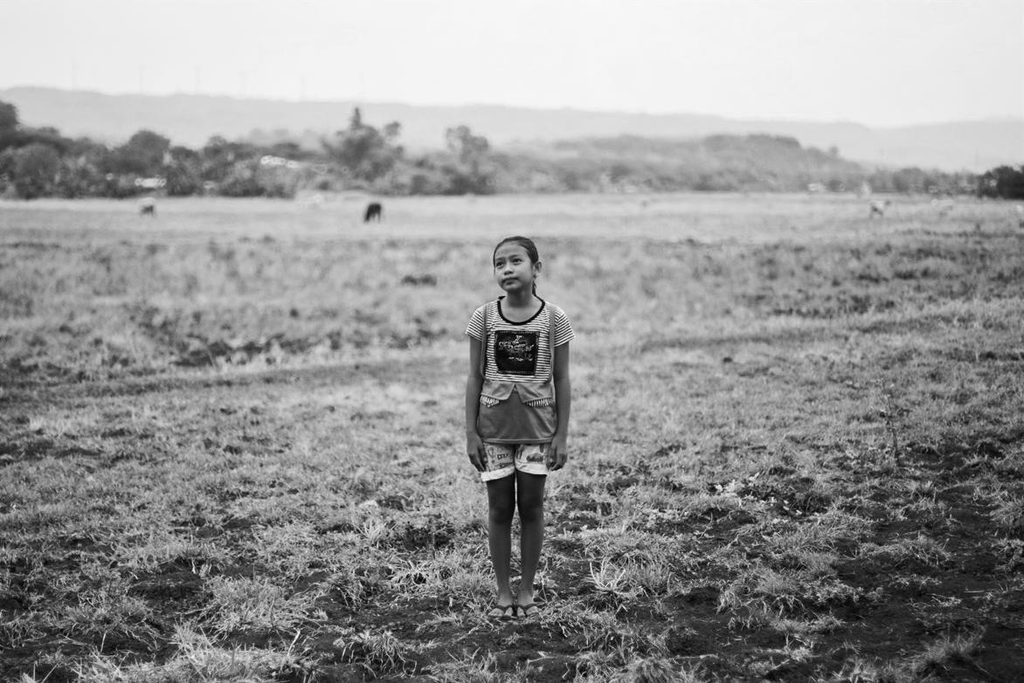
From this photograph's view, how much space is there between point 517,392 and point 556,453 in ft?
1.31

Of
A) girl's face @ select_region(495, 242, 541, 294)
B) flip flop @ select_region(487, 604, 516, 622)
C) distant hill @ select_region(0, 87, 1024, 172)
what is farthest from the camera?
distant hill @ select_region(0, 87, 1024, 172)

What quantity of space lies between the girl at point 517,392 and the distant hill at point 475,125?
2342cm

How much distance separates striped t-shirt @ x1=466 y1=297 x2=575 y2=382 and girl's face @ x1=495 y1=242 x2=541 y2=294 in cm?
20

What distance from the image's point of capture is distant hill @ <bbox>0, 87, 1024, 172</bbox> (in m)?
41.8

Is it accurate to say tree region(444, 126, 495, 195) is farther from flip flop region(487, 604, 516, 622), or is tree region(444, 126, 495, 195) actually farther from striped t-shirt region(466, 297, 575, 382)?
flip flop region(487, 604, 516, 622)

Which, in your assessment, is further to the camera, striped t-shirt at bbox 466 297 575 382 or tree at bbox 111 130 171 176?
tree at bbox 111 130 171 176

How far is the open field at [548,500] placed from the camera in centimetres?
416

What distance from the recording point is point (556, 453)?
424 cm

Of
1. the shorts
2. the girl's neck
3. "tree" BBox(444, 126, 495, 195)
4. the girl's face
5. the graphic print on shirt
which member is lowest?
the shorts

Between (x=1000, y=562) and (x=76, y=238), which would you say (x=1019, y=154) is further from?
(x=76, y=238)

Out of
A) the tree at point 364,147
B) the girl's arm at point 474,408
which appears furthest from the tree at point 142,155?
the girl's arm at point 474,408

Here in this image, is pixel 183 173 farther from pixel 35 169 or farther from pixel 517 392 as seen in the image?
pixel 517 392

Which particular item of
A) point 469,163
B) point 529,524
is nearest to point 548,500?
point 529,524

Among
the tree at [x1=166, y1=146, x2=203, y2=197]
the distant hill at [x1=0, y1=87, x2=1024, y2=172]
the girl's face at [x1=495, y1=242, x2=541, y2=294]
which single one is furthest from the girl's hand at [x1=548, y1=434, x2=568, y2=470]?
the tree at [x1=166, y1=146, x2=203, y2=197]
